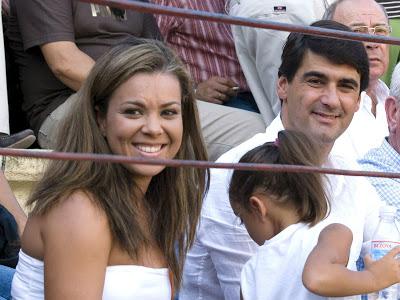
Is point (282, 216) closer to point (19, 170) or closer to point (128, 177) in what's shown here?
point (128, 177)

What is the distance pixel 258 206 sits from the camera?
9.84 ft

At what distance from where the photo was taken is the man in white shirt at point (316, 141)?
329cm

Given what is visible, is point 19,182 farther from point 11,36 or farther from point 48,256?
point 48,256

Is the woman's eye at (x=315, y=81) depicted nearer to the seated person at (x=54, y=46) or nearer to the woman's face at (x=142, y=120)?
the seated person at (x=54, y=46)

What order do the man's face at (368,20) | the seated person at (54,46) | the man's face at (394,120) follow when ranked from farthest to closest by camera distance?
the man's face at (368,20)
the seated person at (54,46)
the man's face at (394,120)

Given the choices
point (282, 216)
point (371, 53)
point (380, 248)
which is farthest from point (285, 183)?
point (371, 53)

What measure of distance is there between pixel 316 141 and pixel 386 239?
53cm

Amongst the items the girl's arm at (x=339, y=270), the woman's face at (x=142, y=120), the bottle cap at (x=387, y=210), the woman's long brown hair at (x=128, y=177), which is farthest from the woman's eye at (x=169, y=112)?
the bottle cap at (x=387, y=210)

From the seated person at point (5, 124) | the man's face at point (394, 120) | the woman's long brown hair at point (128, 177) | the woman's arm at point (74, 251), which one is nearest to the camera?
the woman's arm at point (74, 251)

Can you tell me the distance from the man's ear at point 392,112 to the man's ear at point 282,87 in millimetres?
352

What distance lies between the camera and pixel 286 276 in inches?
113

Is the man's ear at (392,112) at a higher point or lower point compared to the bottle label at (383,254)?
higher

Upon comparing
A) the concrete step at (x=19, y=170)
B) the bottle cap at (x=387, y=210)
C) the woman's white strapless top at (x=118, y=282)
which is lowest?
the concrete step at (x=19, y=170)

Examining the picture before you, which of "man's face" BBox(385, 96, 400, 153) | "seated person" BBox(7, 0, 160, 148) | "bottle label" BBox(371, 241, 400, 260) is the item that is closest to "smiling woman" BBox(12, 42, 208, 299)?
"bottle label" BBox(371, 241, 400, 260)
